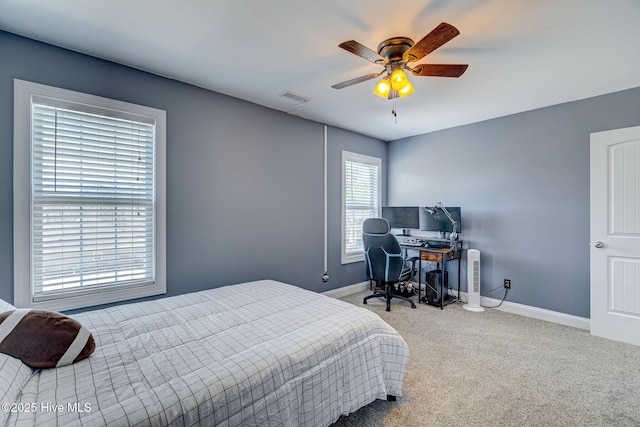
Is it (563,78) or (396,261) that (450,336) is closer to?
(396,261)

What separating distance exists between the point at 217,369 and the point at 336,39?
85.0 inches

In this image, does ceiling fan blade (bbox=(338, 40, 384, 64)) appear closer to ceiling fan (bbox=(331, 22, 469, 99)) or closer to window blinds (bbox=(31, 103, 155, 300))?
ceiling fan (bbox=(331, 22, 469, 99))

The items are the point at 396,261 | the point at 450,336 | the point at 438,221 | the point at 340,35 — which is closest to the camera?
the point at 340,35

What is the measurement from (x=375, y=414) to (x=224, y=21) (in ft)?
8.81

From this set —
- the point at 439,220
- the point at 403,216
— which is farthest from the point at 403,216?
the point at 439,220

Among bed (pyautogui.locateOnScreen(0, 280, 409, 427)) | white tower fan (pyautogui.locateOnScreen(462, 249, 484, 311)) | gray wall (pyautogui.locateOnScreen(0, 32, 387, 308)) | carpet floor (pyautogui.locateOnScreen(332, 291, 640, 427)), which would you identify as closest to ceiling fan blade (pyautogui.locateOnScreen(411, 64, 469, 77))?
bed (pyautogui.locateOnScreen(0, 280, 409, 427))

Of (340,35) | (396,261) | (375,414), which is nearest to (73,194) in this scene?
(340,35)

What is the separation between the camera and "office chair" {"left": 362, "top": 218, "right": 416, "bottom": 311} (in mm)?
3570

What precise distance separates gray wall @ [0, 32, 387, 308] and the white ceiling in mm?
161

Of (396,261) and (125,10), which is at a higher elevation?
(125,10)

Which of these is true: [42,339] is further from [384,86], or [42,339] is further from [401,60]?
[401,60]

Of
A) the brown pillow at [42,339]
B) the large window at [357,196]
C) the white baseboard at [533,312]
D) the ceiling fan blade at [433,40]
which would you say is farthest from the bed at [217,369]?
the large window at [357,196]

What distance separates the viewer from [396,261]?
360 cm

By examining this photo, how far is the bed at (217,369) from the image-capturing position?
3.39 feet
